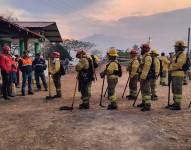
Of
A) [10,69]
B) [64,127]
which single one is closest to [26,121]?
[64,127]

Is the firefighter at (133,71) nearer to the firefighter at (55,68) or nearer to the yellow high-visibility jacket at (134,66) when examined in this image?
the yellow high-visibility jacket at (134,66)

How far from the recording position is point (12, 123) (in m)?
9.25

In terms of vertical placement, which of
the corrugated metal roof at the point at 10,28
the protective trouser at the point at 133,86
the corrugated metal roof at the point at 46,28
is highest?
the corrugated metal roof at the point at 46,28

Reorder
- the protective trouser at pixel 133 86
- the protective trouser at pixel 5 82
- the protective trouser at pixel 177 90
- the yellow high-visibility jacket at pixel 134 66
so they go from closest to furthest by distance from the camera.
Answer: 1. the protective trouser at pixel 177 90
2. the protective trouser at pixel 5 82
3. the yellow high-visibility jacket at pixel 134 66
4. the protective trouser at pixel 133 86

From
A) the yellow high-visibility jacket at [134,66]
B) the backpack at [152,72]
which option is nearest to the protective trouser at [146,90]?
the backpack at [152,72]

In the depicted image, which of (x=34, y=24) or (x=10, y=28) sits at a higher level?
(x=34, y=24)

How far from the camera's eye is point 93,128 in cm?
849

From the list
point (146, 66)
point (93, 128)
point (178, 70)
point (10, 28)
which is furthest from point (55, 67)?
point (93, 128)

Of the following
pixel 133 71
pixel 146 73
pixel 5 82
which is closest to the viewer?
pixel 146 73

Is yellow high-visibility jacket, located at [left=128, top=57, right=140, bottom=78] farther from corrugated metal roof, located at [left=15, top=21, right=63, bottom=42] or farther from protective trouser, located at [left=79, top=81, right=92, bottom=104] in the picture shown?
corrugated metal roof, located at [left=15, top=21, right=63, bottom=42]

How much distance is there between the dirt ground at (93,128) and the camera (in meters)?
7.33

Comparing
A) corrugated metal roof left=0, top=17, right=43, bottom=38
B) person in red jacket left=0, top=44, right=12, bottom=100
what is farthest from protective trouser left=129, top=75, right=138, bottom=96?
corrugated metal roof left=0, top=17, right=43, bottom=38

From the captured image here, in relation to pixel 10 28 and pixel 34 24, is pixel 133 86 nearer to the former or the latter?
pixel 10 28

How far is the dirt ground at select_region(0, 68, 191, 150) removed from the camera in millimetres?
7328
